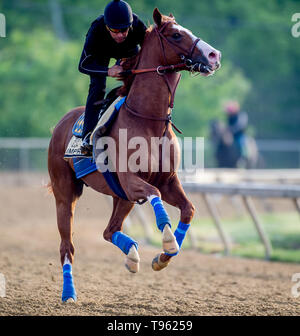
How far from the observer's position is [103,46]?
569 centimetres

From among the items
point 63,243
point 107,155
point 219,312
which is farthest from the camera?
point 63,243

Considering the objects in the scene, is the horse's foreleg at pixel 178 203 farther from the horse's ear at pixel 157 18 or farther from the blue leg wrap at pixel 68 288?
the horse's ear at pixel 157 18

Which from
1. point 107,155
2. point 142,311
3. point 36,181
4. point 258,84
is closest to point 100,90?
point 107,155

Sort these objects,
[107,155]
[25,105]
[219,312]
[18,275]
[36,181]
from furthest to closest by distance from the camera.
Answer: [25,105] → [36,181] → [18,275] → [107,155] → [219,312]

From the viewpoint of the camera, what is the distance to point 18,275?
24.0ft

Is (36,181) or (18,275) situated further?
(36,181)

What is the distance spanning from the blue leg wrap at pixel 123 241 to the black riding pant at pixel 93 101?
38.4 inches

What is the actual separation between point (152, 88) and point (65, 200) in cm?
166

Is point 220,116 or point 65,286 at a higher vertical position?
point 220,116

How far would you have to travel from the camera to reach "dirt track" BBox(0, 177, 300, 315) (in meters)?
5.45

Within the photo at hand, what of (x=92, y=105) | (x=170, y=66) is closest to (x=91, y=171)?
(x=92, y=105)

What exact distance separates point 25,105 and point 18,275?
58.2 ft

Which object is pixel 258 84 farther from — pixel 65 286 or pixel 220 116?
pixel 65 286

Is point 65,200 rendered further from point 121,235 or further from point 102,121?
point 102,121
